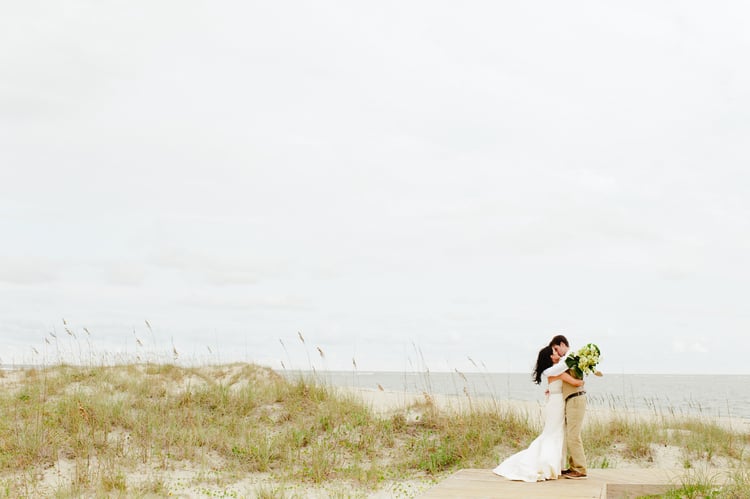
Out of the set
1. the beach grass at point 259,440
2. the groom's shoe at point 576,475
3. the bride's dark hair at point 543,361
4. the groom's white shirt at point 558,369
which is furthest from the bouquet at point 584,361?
the beach grass at point 259,440

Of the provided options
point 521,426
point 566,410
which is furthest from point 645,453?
point 566,410

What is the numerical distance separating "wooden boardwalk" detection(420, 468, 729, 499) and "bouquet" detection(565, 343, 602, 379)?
4.12 ft

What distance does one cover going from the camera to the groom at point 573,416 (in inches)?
328

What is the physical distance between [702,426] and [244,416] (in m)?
8.72

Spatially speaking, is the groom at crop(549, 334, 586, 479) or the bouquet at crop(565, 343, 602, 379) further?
the groom at crop(549, 334, 586, 479)

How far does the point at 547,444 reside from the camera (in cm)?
833

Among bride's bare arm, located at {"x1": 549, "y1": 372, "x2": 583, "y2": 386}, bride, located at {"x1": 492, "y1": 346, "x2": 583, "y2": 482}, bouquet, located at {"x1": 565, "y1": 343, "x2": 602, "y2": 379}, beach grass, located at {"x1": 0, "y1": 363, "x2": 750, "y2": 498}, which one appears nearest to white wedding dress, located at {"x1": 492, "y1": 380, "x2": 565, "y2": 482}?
bride, located at {"x1": 492, "y1": 346, "x2": 583, "y2": 482}

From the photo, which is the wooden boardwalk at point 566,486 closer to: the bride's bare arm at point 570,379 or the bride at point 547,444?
the bride at point 547,444

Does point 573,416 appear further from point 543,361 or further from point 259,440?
point 259,440

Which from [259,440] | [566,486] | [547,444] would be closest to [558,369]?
[547,444]

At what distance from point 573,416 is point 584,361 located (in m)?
0.77

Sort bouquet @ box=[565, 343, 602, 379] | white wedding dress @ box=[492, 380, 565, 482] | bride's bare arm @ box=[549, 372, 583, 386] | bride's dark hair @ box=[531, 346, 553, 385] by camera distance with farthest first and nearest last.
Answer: bride's dark hair @ box=[531, 346, 553, 385] < bride's bare arm @ box=[549, 372, 583, 386] < white wedding dress @ box=[492, 380, 565, 482] < bouquet @ box=[565, 343, 602, 379]

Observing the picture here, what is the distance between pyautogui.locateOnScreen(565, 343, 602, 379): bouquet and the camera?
8047 mm

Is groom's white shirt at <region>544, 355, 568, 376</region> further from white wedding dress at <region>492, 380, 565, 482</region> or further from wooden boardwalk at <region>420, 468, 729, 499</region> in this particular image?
wooden boardwalk at <region>420, 468, 729, 499</region>
